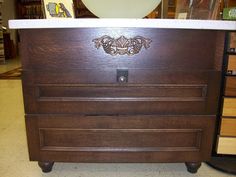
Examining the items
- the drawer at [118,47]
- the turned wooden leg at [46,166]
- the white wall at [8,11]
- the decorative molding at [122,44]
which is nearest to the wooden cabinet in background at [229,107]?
the drawer at [118,47]

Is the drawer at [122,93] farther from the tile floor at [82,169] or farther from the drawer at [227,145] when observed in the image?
the tile floor at [82,169]

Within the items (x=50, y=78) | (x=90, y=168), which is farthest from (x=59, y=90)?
(x=90, y=168)

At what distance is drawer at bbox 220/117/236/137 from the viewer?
1023mm

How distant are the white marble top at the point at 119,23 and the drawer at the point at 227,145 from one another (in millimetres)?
517

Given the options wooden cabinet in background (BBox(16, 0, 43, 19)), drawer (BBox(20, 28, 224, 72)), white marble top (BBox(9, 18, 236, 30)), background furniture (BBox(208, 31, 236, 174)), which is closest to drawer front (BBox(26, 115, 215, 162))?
background furniture (BBox(208, 31, 236, 174))

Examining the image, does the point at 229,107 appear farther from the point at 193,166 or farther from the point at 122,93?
the point at 122,93

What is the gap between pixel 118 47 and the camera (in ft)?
2.78

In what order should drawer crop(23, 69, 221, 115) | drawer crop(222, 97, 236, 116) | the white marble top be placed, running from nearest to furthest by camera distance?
1. the white marble top
2. drawer crop(23, 69, 221, 115)
3. drawer crop(222, 97, 236, 116)

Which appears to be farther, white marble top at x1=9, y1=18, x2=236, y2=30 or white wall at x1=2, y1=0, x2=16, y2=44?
white wall at x1=2, y1=0, x2=16, y2=44

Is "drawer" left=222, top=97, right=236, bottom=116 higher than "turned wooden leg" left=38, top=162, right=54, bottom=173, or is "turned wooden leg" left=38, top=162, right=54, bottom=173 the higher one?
"drawer" left=222, top=97, right=236, bottom=116

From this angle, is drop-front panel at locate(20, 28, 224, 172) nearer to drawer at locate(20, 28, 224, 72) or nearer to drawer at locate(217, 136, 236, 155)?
drawer at locate(20, 28, 224, 72)

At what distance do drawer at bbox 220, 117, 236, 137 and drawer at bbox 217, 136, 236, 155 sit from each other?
24 mm

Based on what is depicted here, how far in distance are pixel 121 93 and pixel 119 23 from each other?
0.27 m

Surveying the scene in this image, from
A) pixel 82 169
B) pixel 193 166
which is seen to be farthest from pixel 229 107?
pixel 82 169
